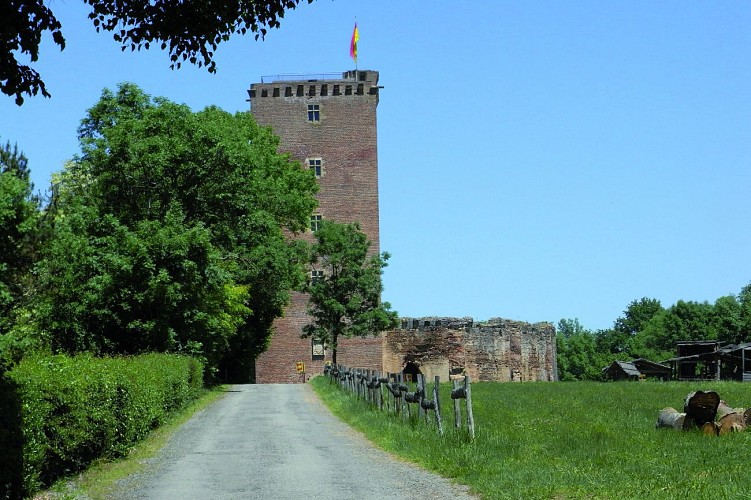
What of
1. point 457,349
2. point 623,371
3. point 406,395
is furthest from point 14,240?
point 623,371

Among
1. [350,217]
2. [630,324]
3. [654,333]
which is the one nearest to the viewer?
[350,217]

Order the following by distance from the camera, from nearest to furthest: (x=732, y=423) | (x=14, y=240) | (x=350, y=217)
A: (x=732, y=423), (x=14, y=240), (x=350, y=217)

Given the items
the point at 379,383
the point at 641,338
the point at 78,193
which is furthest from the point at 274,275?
the point at 641,338

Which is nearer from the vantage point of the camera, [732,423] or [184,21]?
[184,21]

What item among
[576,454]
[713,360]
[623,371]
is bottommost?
[576,454]

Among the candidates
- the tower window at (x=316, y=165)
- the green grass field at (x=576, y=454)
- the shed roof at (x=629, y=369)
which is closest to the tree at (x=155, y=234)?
the green grass field at (x=576, y=454)

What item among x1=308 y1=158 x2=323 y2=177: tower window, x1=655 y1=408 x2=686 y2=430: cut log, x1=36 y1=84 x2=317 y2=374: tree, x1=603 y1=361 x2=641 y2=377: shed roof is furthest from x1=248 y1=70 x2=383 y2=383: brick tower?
x1=655 y1=408 x2=686 y2=430: cut log

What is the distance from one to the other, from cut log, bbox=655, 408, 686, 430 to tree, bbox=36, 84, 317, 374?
19.1m

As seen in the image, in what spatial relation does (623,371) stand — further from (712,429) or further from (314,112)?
(712,429)

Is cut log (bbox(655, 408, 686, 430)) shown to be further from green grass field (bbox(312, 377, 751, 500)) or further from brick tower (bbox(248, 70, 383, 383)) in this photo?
brick tower (bbox(248, 70, 383, 383))

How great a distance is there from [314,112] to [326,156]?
11.0 feet

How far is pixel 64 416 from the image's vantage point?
13578 millimetres

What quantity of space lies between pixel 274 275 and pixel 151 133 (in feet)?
33.6

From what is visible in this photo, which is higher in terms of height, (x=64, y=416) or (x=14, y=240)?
(x=14, y=240)
